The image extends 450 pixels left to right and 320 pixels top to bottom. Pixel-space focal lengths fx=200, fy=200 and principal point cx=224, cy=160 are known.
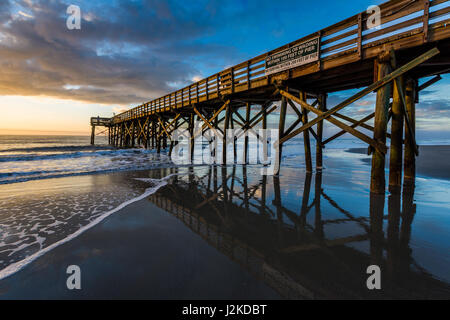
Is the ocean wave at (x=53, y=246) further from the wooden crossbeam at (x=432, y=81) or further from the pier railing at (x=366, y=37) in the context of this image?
the wooden crossbeam at (x=432, y=81)

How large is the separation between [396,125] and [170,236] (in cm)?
609

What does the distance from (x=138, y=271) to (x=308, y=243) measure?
2325 mm

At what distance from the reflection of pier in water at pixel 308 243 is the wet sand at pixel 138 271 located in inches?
9.7

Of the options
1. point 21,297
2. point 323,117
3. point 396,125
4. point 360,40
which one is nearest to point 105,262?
point 21,297

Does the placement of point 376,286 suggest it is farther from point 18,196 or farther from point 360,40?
point 18,196

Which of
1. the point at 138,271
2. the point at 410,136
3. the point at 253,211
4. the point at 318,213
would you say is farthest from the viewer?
the point at 410,136

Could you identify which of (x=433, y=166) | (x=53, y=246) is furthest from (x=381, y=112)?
(x=433, y=166)

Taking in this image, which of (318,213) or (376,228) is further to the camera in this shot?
(318,213)

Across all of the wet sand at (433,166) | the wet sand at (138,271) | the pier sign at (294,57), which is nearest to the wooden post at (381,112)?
the pier sign at (294,57)

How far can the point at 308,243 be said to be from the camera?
116 inches

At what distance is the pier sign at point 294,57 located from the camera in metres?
6.25

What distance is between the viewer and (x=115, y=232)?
341 centimetres

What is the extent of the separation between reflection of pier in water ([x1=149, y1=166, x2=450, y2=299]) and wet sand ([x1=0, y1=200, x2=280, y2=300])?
0.81ft

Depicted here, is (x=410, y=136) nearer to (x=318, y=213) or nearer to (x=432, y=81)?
(x=432, y=81)
